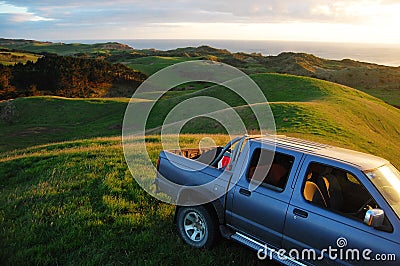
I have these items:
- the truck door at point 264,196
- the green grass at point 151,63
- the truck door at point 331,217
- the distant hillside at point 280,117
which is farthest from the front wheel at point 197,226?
the green grass at point 151,63

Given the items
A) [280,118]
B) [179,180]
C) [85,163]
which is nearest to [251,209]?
[179,180]

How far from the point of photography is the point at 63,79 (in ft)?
237

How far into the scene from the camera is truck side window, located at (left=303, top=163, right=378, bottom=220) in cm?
522

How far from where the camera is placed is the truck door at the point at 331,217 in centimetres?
434

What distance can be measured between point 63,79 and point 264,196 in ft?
246

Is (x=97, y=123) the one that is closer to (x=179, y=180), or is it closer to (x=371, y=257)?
(x=179, y=180)

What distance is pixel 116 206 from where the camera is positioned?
7.97 metres

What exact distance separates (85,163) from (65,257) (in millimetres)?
6430

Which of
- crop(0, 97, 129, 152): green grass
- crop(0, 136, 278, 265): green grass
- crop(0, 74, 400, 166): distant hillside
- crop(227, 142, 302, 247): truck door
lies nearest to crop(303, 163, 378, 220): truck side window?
crop(227, 142, 302, 247): truck door

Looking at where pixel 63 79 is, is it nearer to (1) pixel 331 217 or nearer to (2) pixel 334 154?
(2) pixel 334 154

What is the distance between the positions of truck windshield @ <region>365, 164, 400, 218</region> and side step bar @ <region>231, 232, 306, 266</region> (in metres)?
1.58

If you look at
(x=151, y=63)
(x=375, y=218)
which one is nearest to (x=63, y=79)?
(x=151, y=63)

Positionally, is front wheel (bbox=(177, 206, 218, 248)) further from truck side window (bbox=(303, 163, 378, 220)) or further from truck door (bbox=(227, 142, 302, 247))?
truck side window (bbox=(303, 163, 378, 220))

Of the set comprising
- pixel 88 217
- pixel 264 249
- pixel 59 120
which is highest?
pixel 264 249
